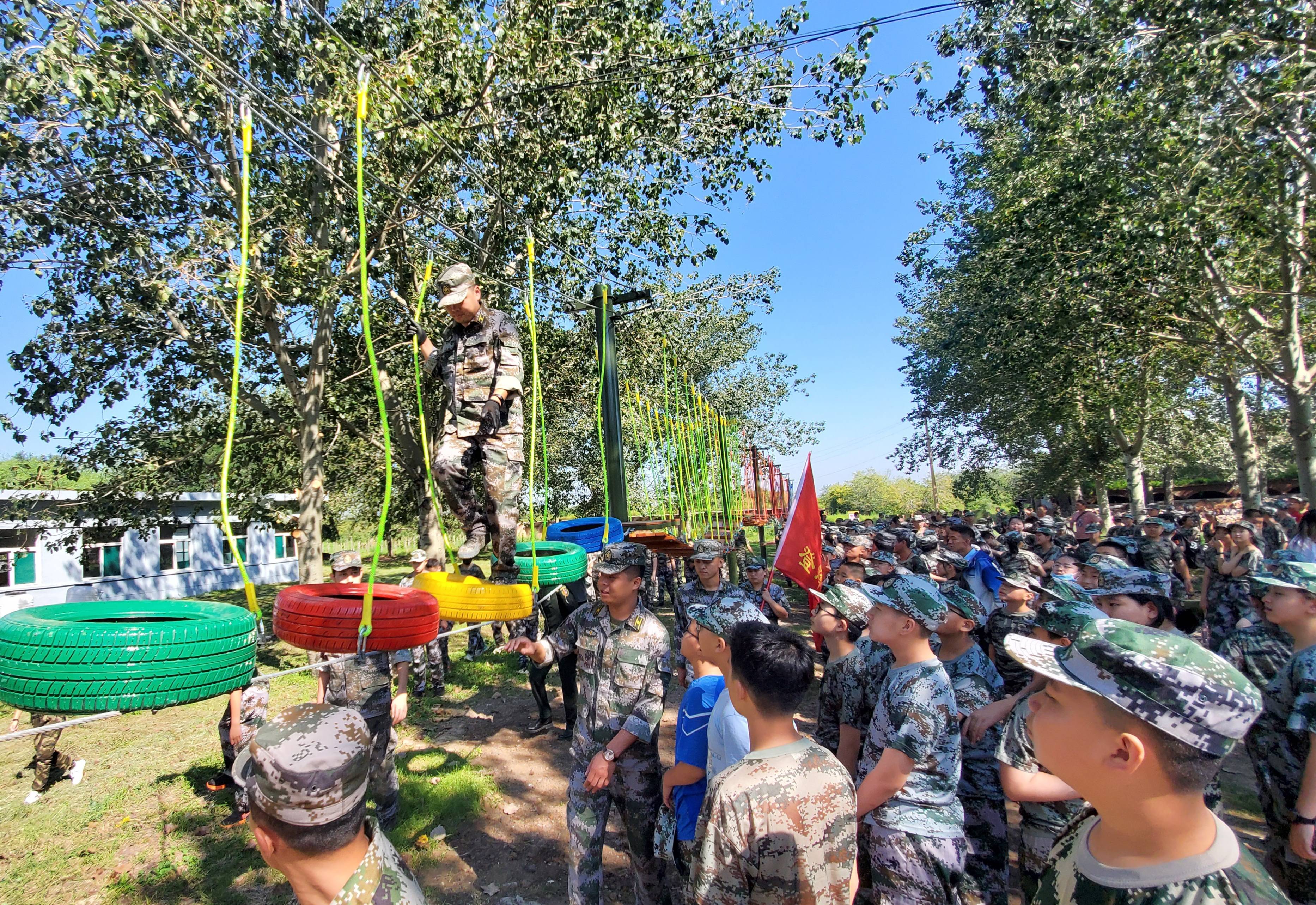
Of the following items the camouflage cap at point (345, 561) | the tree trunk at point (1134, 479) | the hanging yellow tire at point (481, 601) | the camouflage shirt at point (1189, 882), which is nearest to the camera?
the camouflage shirt at point (1189, 882)

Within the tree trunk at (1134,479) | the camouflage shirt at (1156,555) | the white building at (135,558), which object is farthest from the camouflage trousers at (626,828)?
the tree trunk at (1134,479)

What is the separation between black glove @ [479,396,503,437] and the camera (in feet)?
14.5

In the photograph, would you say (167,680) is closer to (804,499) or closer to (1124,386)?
(804,499)

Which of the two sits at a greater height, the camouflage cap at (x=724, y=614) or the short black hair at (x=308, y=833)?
the camouflage cap at (x=724, y=614)

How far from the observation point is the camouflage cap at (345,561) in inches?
227

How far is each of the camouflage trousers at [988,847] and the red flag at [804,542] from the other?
77.7 inches

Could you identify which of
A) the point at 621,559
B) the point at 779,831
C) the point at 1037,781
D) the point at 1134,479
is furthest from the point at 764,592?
the point at 1134,479

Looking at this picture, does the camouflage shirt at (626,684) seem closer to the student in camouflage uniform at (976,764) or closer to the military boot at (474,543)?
the military boot at (474,543)

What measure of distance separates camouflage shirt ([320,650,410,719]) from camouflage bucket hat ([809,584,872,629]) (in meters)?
3.20

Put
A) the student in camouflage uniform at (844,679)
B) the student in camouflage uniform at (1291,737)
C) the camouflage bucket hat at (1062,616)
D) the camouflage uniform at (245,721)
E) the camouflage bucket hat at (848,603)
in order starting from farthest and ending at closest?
the camouflage uniform at (245,721)
the camouflage bucket hat at (848,603)
the student in camouflage uniform at (844,679)
the camouflage bucket hat at (1062,616)
the student in camouflage uniform at (1291,737)

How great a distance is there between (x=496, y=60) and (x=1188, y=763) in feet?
34.8

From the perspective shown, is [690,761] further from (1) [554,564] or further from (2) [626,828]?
(1) [554,564]

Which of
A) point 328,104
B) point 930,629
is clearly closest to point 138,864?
point 930,629

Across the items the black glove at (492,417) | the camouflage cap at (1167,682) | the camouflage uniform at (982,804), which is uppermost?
the black glove at (492,417)
